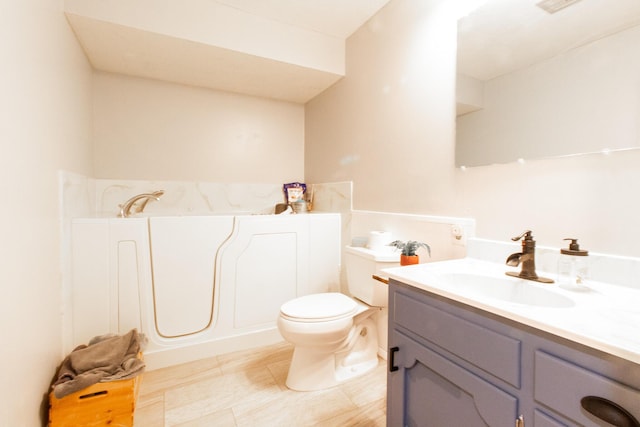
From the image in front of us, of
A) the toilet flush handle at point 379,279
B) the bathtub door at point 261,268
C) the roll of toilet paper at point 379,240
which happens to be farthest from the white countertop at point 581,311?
the bathtub door at point 261,268

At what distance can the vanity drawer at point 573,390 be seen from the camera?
54cm

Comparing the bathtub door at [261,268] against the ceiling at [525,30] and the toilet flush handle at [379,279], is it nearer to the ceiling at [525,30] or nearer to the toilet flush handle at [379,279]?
the toilet flush handle at [379,279]

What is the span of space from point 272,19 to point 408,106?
119 cm

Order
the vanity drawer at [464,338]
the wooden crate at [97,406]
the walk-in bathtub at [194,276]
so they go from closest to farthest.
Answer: the vanity drawer at [464,338] → the wooden crate at [97,406] → the walk-in bathtub at [194,276]

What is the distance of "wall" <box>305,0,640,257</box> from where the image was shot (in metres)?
1.00

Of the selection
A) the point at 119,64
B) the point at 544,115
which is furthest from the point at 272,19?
the point at 544,115

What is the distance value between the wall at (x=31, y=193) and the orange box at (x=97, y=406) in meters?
0.08

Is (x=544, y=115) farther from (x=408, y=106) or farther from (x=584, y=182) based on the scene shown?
(x=408, y=106)

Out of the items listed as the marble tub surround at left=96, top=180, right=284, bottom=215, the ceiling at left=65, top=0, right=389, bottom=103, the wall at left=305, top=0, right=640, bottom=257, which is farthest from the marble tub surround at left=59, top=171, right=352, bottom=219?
the ceiling at left=65, top=0, right=389, bottom=103

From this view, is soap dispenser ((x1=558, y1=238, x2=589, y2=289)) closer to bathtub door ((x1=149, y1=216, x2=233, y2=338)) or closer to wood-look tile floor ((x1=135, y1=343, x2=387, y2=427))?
wood-look tile floor ((x1=135, y1=343, x2=387, y2=427))

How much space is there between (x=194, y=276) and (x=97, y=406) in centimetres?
81

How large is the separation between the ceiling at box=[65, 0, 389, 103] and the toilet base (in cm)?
193

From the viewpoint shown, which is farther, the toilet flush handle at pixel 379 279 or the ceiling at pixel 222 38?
the ceiling at pixel 222 38

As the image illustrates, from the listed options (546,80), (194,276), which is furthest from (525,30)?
(194,276)
